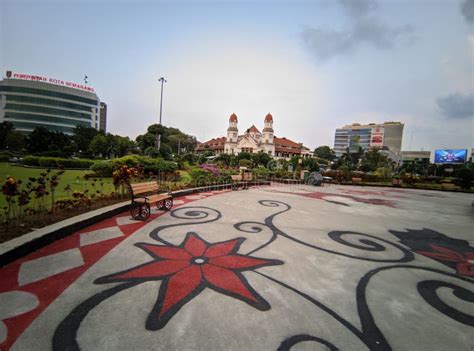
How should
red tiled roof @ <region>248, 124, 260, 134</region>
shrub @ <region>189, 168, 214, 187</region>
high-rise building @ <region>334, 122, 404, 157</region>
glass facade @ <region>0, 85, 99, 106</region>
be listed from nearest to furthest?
shrub @ <region>189, 168, 214, 187</region> < glass facade @ <region>0, 85, 99, 106</region> < red tiled roof @ <region>248, 124, 260, 134</region> < high-rise building @ <region>334, 122, 404, 157</region>

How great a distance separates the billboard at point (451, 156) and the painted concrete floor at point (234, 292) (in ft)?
214

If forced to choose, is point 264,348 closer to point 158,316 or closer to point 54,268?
point 158,316

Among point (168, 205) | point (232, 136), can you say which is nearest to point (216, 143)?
point (232, 136)

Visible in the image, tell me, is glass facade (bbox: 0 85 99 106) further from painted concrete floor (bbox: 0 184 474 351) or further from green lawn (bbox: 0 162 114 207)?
painted concrete floor (bbox: 0 184 474 351)

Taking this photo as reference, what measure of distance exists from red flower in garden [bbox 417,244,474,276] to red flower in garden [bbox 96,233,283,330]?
11.8ft

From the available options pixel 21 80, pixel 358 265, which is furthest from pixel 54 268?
pixel 21 80

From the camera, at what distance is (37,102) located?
7250cm

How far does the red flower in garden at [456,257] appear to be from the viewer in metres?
4.29

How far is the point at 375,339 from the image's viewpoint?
7.82ft

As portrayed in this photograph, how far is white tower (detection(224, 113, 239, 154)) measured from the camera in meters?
80.4

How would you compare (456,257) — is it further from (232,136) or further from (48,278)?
(232,136)

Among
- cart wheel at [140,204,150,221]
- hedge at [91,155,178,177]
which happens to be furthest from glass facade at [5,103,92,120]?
cart wheel at [140,204,150,221]

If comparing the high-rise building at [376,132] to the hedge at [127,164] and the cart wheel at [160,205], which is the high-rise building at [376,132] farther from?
the cart wheel at [160,205]

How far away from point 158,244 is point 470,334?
4.85 metres
